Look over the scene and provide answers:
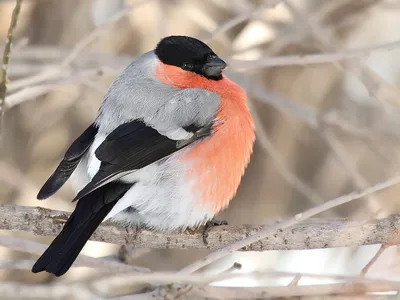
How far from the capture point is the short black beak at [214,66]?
2.78m

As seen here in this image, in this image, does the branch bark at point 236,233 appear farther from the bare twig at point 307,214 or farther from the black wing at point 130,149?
the black wing at point 130,149

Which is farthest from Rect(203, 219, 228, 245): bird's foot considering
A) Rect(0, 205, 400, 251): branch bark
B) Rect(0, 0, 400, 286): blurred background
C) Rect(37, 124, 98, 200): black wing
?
Rect(0, 0, 400, 286): blurred background

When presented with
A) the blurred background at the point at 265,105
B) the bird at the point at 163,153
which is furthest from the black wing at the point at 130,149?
the blurred background at the point at 265,105

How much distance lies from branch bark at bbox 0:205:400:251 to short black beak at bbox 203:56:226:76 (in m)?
0.71

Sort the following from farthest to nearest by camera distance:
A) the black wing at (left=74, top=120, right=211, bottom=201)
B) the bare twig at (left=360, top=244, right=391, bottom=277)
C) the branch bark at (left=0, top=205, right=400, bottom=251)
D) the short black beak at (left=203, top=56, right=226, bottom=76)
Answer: the short black beak at (left=203, top=56, right=226, bottom=76), the black wing at (left=74, top=120, right=211, bottom=201), the branch bark at (left=0, top=205, right=400, bottom=251), the bare twig at (left=360, top=244, right=391, bottom=277)

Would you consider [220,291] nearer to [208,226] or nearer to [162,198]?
[208,226]

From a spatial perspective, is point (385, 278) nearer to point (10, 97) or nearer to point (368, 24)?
point (10, 97)

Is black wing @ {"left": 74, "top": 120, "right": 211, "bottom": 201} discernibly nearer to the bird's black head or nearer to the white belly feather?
the white belly feather


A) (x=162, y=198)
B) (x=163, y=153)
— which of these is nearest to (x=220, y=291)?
(x=162, y=198)

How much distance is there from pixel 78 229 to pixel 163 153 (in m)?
0.45

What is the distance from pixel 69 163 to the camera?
8.48ft

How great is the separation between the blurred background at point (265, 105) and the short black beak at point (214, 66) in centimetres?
56

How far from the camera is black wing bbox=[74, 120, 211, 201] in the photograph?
7.55 feet

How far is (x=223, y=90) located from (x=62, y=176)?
78cm
